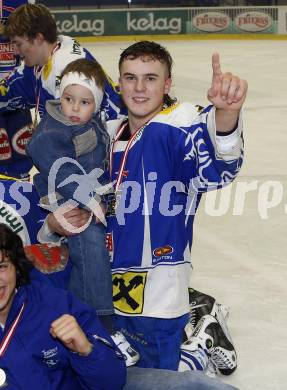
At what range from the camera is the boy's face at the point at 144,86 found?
2.73 metres

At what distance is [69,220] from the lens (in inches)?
115

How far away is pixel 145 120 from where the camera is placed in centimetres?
280

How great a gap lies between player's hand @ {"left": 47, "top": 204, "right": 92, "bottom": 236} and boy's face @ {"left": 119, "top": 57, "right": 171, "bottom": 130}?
41 cm

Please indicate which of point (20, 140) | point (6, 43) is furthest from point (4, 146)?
point (6, 43)

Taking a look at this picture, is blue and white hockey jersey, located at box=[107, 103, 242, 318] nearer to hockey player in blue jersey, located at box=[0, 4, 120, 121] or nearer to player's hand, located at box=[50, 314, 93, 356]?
player's hand, located at box=[50, 314, 93, 356]

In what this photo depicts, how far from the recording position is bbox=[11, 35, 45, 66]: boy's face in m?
4.12

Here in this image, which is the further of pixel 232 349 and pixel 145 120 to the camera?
pixel 232 349

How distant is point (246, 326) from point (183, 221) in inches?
49.0

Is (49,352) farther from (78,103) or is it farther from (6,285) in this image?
(78,103)

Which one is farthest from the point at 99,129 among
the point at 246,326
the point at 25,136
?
the point at 25,136

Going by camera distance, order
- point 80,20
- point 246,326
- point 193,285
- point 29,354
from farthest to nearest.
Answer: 1. point 80,20
2. point 193,285
3. point 246,326
4. point 29,354

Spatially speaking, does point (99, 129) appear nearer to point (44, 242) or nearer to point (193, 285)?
point (44, 242)

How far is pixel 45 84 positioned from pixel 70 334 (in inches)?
85.8

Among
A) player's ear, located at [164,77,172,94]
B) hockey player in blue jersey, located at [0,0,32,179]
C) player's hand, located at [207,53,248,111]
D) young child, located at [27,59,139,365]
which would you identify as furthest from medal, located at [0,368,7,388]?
hockey player in blue jersey, located at [0,0,32,179]
